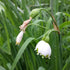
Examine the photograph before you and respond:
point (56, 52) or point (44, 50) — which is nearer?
point (44, 50)

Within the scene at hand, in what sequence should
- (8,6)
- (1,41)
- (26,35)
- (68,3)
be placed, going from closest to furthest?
(8,6) → (26,35) → (1,41) → (68,3)

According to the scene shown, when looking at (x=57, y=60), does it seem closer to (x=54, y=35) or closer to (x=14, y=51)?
(x=54, y=35)

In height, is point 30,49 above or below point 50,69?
above

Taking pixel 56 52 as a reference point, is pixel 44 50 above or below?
above

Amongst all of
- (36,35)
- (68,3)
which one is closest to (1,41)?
(36,35)

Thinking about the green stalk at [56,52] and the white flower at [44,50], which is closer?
the white flower at [44,50]

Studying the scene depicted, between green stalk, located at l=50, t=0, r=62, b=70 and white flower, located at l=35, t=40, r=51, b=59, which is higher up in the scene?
white flower, located at l=35, t=40, r=51, b=59

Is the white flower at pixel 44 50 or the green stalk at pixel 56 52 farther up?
the white flower at pixel 44 50

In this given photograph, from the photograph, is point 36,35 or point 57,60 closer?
point 57,60

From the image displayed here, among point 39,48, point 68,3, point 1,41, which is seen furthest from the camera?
point 68,3

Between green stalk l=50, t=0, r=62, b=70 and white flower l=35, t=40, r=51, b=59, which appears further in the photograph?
green stalk l=50, t=0, r=62, b=70

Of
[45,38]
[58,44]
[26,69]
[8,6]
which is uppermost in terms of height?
[8,6]
